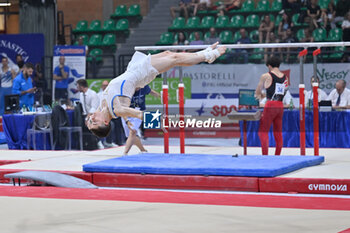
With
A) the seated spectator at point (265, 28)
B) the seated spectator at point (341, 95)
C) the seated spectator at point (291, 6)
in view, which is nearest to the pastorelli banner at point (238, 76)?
the seated spectator at point (341, 95)

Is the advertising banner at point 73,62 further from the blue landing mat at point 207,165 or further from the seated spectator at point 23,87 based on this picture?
the blue landing mat at point 207,165

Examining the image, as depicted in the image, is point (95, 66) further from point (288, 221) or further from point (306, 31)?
point (288, 221)

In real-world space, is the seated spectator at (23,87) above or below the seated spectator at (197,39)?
below

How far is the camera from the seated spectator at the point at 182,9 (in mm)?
17253

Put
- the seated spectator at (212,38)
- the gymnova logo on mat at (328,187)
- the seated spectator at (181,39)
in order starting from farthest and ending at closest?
the seated spectator at (181,39) → the seated spectator at (212,38) → the gymnova logo on mat at (328,187)

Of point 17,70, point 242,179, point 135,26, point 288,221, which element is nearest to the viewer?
point 288,221

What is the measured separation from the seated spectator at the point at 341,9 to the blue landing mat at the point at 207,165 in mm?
8023

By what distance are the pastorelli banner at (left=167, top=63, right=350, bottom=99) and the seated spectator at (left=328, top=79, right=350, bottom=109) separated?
54.9 inches

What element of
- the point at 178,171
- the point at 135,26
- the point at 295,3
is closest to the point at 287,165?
the point at 178,171

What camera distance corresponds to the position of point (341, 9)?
15445 mm

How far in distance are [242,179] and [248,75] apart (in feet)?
21.7

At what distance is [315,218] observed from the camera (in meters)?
4.91

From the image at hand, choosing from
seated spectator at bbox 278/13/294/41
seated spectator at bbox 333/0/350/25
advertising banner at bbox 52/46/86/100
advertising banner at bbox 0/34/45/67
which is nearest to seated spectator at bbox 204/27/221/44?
seated spectator at bbox 278/13/294/41

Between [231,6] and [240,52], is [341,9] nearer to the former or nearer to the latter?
[240,52]
